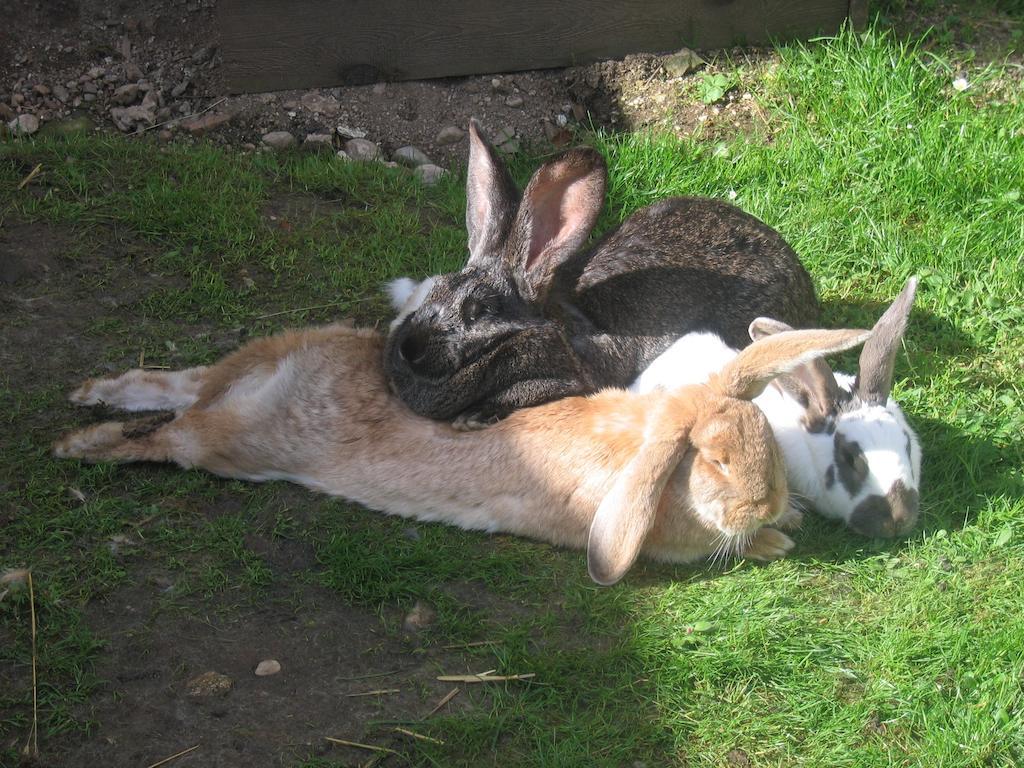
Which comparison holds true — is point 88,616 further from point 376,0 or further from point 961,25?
point 961,25

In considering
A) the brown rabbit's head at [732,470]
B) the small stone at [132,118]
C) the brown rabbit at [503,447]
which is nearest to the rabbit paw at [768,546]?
the brown rabbit at [503,447]

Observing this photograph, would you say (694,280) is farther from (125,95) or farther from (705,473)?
(125,95)

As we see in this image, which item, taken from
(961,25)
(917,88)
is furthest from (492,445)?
(961,25)

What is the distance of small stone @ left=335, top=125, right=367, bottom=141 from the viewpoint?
527 cm

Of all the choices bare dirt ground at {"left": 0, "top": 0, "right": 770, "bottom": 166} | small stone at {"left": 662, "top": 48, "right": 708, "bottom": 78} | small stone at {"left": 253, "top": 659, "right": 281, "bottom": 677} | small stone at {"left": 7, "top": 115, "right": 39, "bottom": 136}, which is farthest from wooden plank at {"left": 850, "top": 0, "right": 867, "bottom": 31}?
small stone at {"left": 253, "top": 659, "right": 281, "bottom": 677}

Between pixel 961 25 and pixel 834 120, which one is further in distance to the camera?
Answer: pixel 961 25

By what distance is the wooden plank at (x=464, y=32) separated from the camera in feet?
17.2

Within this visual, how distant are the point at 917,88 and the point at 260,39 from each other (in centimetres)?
308

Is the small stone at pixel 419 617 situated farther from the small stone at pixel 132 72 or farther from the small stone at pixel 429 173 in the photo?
the small stone at pixel 132 72

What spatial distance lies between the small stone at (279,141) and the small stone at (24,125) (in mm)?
1022

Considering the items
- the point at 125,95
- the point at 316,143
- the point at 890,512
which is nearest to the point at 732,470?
the point at 890,512

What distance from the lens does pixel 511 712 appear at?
9.97 ft

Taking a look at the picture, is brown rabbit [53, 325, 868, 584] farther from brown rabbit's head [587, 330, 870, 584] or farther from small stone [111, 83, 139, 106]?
small stone [111, 83, 139, 106]

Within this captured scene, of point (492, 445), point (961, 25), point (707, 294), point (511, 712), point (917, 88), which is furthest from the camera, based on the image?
point (961, 25)
